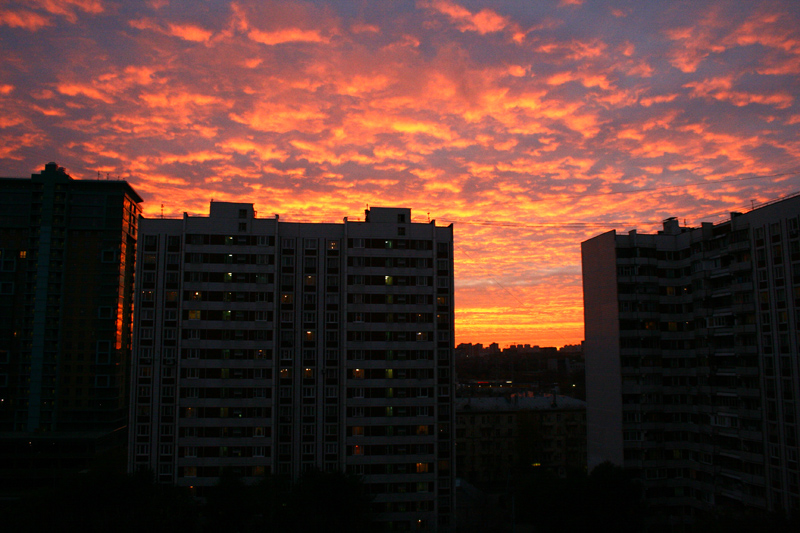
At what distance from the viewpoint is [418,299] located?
3022 inches

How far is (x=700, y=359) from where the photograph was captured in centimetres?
7256

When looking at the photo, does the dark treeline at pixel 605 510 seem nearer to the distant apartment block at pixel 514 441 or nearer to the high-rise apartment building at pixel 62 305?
the distant apartment block at pixel 514 441

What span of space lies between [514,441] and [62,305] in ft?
336

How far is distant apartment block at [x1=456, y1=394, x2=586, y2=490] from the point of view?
329 feet

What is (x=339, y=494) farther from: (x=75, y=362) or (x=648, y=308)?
(x=75, y=362)

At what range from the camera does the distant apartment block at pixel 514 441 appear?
100 metres

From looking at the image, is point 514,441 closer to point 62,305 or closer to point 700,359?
point 700,359

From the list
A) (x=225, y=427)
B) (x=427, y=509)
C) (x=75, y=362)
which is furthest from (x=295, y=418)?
(x=75, y=362)

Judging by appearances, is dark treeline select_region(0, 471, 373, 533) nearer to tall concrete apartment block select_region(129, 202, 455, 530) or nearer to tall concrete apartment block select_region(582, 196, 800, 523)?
tall concrete apartment block select_region(129, 202, 455, 530)

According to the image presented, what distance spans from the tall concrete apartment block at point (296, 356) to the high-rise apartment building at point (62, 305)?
54.5m

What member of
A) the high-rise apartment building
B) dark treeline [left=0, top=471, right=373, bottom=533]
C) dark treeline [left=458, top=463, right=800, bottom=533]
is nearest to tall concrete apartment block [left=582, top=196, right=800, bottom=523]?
dark treeline [left=458, top=463, right=800, bottom=533]

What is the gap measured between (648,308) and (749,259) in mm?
14293

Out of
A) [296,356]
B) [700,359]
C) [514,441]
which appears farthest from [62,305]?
[700,359]

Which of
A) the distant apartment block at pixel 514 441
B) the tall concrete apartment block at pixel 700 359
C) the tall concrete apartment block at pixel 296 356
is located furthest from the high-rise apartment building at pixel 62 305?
the tall concrete apartment block at pixel 700 359
